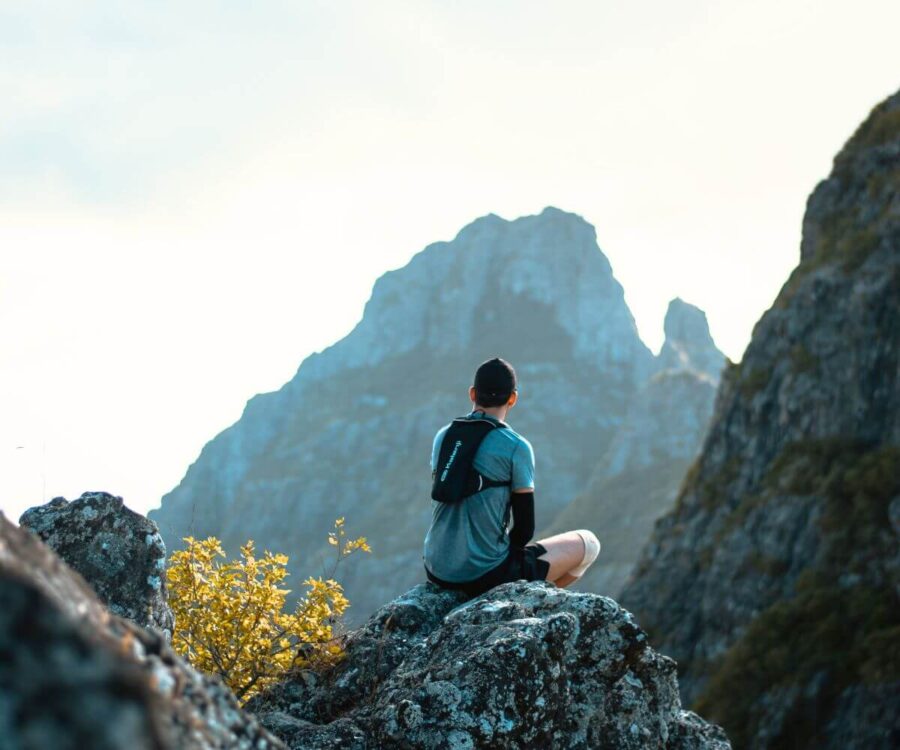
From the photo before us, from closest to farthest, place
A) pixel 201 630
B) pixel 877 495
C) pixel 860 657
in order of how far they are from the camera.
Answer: pixel 201 630
pixel 860 657
pixel 877 495

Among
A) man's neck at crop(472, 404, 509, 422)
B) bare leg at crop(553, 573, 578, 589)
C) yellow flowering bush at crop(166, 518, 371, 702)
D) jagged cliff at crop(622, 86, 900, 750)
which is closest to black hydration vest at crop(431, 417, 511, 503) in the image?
man's neck at crop(472, 404, 509, 422)

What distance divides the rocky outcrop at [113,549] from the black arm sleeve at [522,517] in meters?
3.58

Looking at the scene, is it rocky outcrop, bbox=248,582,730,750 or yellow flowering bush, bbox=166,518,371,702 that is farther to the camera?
yellow flowering bush, bbox=166,518,371,702

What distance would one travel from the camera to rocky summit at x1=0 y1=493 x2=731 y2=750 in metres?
2.48

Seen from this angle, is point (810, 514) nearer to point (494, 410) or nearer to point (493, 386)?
point (494, 410)

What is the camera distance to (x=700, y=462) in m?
84.7

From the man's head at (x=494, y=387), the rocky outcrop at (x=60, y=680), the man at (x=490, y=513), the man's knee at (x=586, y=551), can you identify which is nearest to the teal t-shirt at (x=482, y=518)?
the man at (x=490, y=513)

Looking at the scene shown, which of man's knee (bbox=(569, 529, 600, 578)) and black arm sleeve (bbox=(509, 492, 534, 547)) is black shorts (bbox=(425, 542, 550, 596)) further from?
man's knee (bbox=(569, 529, 600, 578))

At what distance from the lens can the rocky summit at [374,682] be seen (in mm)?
2480

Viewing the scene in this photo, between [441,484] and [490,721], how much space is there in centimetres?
337

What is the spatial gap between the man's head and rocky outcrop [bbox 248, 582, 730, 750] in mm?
2019

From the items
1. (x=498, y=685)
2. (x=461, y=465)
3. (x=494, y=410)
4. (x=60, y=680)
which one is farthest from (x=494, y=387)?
(x=60, y=680)

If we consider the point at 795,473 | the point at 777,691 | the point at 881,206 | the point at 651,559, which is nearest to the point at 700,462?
the point at 651,559

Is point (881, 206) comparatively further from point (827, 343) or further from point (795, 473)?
point (795, 473)
